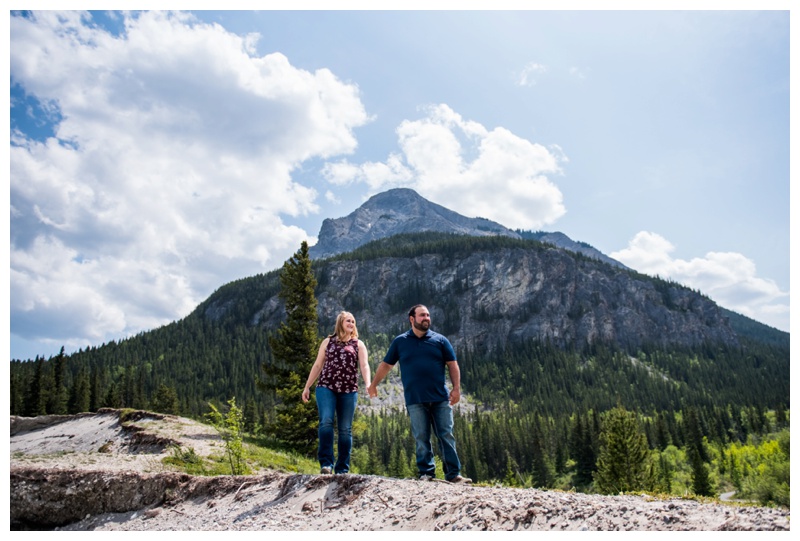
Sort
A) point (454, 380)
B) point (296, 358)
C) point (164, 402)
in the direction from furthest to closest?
point (164, 402), point (296, 358), point (454, 380)

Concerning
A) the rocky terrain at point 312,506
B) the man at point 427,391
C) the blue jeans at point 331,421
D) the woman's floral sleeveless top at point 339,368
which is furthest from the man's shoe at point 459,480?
the woman's floral sleeveless top at point 339,368

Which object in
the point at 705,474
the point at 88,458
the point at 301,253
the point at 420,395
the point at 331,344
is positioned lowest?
the point at 705,474

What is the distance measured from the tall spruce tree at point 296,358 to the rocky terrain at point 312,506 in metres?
7.84

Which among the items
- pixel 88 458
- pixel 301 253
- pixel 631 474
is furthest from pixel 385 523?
pixel 631 474

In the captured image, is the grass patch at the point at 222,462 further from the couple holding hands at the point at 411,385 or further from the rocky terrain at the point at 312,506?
the couple holding hands at the point at 411,385

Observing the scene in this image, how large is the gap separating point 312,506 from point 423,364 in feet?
8.58

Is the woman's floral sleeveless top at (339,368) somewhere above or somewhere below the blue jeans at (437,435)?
above

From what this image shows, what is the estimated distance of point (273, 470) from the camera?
1255cm

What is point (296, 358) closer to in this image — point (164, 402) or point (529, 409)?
→ point (164, 402)

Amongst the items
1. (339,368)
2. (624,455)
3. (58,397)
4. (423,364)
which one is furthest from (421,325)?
(58,397)

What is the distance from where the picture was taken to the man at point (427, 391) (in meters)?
7.24

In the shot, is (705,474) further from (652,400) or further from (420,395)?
(652,400)

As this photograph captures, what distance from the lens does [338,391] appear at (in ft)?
26.4
